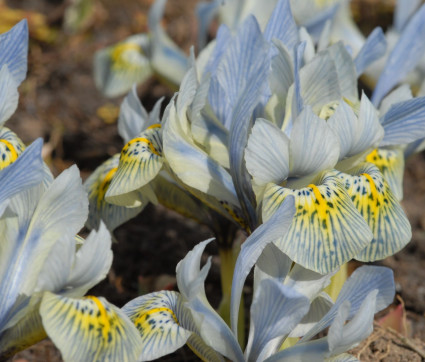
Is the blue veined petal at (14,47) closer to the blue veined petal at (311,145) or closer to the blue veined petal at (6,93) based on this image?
the blue veined petal at (6,93)

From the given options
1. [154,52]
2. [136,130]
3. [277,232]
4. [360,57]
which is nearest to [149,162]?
[136,130]

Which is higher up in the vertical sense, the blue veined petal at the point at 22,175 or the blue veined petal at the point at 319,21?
the blue veined petal at the point at 22,175

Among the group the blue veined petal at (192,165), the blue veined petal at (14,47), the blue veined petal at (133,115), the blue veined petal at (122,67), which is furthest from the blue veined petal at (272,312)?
the blue veined petal at (122,67)

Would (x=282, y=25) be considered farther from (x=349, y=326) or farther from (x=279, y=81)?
(x=349, y=326)

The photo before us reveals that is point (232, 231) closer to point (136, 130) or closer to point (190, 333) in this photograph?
point (136, 130)

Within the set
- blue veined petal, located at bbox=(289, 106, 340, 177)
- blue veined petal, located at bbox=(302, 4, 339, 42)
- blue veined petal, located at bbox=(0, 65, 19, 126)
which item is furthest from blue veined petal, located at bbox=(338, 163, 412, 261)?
blue veined petal, located at bbox=(302, 4, 339, 42)

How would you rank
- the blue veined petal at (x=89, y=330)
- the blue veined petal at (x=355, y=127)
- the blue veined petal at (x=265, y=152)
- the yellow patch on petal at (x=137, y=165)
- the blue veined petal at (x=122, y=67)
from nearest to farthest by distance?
1. the blue veined petal at (x=89, y=330)
2. the blue veined petal at (x=265, y=152)
3. the blue veined petal at (x=355, y=127)
4. the yellow patch on petal at (x=137, y=165)
5. the blue veined petal at (x=122, y=67)
